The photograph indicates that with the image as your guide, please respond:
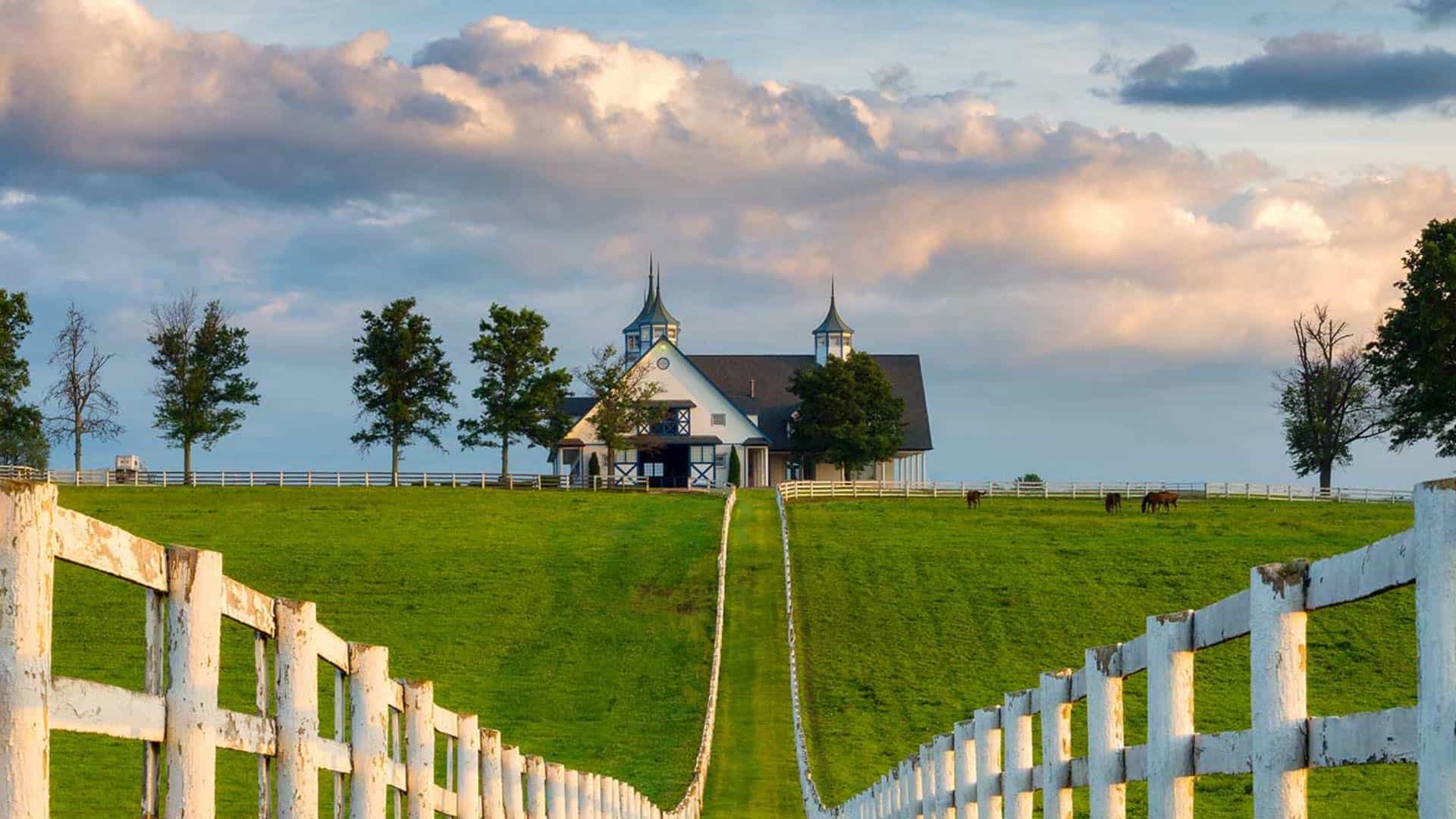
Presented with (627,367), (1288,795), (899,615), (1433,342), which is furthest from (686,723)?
(627,367)

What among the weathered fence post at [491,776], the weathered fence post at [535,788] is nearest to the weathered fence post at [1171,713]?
the weathered fence post at [491,776]

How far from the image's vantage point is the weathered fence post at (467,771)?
28.0 feet

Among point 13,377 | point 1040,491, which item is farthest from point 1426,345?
point 13,377

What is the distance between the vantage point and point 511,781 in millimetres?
9852

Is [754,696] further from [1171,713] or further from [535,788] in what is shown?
[1171,713]

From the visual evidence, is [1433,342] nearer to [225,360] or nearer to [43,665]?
[225,360]

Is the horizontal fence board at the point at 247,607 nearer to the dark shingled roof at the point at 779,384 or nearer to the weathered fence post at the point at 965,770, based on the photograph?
the weathered fence post at the point at 965,770

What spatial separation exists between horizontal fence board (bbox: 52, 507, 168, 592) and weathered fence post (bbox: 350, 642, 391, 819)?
7.77 ft

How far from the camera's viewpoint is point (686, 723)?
35375 millimetres

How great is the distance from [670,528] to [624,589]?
12.6 metres

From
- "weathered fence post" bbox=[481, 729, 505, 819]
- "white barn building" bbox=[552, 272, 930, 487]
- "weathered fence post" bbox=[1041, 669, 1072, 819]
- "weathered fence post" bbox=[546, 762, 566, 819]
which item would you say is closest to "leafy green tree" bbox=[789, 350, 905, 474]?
"white barn building" bbox=[552, 272, 930, 487]

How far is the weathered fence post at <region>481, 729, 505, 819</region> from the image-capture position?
9070 mm

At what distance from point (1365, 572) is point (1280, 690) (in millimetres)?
659

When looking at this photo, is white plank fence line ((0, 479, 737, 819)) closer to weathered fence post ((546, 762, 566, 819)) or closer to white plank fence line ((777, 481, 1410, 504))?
weathered fence post ((546, 762, 566, 819))
